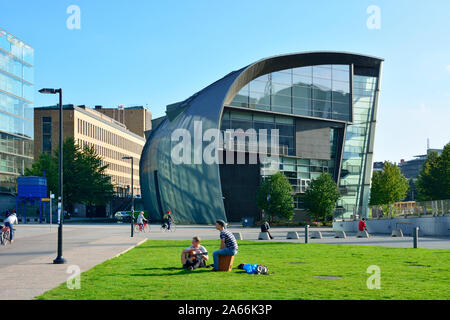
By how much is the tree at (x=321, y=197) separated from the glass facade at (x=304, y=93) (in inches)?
368

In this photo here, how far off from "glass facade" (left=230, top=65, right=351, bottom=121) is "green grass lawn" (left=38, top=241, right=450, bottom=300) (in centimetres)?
4766

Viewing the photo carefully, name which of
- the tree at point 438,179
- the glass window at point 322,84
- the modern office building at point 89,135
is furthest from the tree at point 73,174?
the tree at point 438,179

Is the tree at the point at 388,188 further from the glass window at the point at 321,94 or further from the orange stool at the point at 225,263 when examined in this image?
the orange stool at the point at 225,263

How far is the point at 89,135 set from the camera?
11219 cm

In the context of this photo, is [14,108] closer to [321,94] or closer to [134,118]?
[321,94]

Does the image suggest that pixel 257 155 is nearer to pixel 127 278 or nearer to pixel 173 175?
pixel 173 175

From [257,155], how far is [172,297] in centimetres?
5481

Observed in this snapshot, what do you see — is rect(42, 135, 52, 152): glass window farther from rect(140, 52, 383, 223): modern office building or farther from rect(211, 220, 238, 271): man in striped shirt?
rect(211, 220, 238, 271): man in striped shirt

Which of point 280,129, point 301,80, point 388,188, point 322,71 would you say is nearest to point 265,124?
point 280,129

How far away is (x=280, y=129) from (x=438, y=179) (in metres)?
20.6

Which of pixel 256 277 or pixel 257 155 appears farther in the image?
pixel 257 155

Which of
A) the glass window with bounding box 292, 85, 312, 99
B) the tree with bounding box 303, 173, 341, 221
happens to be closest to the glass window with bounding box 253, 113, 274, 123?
the glass window with bounding box 292, 85, 312, 99
